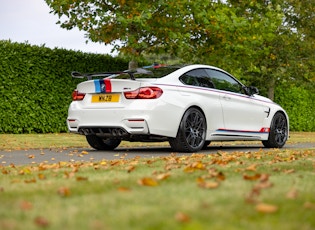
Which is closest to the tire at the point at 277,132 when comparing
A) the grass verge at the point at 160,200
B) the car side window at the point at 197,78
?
the car side window at the point at 197,78

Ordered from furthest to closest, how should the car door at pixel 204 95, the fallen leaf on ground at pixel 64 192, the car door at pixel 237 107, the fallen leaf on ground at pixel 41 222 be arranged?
the car door at pixel 237 107, the car door at pixel 204 95, the fallen leaf on ground at pixel 64 192, the fallen leaf on ground at pixel 41 222

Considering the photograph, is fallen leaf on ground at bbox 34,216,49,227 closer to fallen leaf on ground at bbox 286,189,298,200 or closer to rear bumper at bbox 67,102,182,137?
fallen leaf on ground at bbox 286,189,298,200

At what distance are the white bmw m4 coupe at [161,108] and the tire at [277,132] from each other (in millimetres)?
1037

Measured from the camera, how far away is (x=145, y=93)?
31.7 feet

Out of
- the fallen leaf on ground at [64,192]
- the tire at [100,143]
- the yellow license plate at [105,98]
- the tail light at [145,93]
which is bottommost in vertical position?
the tire at [100,143]

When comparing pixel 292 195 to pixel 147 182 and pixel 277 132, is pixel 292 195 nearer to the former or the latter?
pixel 147 182

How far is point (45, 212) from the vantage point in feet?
11.7

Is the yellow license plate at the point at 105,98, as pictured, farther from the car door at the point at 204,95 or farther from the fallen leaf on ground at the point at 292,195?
the fallen leaf on ground at the point at 292,195

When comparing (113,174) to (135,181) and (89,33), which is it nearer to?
(135,181)

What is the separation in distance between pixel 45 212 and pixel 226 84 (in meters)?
8.38

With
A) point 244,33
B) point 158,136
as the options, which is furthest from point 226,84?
point 244,33

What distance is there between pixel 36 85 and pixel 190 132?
890 cm

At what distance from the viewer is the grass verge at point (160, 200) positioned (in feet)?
10.7

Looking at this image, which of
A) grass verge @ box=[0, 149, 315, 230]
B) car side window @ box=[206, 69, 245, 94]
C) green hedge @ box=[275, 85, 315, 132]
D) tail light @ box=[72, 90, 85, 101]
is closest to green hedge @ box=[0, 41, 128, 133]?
tail light @ box=[72, 90, 85, 101]
